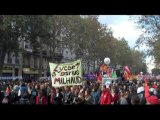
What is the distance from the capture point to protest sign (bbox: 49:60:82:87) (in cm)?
1449

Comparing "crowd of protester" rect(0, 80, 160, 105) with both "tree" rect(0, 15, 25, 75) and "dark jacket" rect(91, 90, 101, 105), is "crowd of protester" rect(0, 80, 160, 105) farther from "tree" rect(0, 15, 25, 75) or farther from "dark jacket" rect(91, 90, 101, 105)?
"tree" rect(0, 15, 25, 75)

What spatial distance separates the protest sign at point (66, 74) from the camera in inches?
571

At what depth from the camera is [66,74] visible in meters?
14.6

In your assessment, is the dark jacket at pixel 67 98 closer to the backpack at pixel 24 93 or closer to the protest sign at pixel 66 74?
the protest sign at pixel 66 74

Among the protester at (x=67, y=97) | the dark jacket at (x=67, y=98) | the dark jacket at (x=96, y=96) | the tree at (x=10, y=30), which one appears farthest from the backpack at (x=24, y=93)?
the tree at (x=10, y=30)

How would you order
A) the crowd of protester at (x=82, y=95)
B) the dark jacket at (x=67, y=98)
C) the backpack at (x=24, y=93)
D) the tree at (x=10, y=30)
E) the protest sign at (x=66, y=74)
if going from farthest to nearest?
the tree at (x=10, y=30), the backpack at (x=24, y=93), the dark jacket at (x=67, y=98), the protest sign at (x=66, y=74), the crowd of protester at (x=82, y=95)

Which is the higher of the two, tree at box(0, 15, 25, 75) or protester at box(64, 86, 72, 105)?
tree at box(0, 15, 25, 75)

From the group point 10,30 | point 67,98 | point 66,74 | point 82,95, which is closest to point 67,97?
point 67,98

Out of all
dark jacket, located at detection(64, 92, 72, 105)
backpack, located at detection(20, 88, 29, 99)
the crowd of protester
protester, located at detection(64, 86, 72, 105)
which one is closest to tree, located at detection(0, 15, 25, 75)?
the crowd of protester

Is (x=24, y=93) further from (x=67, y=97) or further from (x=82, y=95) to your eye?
(x=82, y=95)
